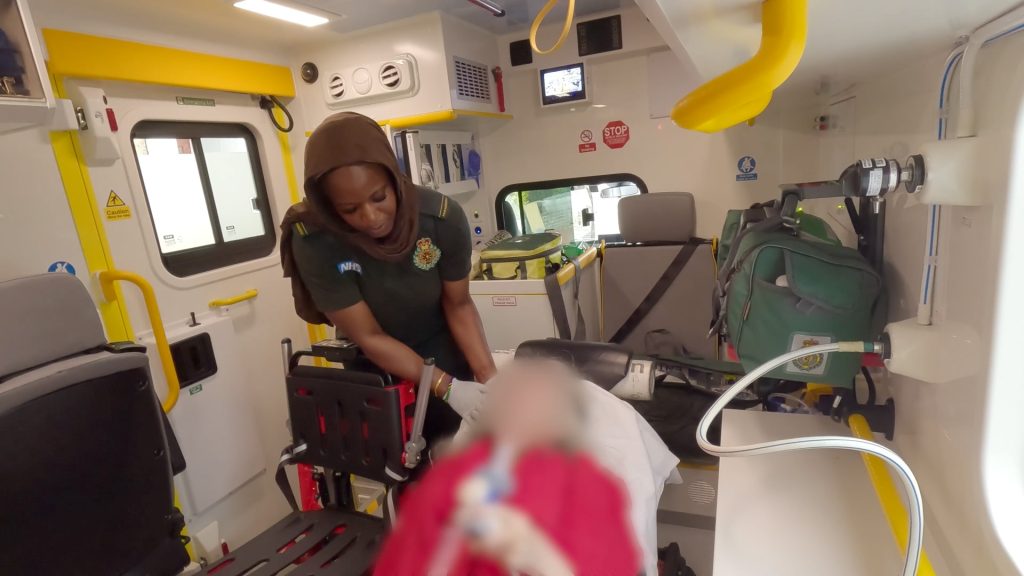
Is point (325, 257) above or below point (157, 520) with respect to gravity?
above

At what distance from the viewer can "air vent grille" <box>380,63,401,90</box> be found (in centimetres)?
285

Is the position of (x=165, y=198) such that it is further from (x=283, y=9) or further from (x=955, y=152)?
(x=955, y=152)

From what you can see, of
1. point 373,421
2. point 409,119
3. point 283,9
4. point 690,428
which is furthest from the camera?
point 409,119

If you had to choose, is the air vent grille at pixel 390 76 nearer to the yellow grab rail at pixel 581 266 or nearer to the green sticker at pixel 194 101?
the green sticker at pixel 194 101

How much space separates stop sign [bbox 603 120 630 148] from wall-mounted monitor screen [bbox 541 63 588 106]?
0.25 metres

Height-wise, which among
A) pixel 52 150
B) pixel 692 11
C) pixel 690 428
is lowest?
pixel 690 428

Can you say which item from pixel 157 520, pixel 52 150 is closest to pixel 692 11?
pixel 157 520

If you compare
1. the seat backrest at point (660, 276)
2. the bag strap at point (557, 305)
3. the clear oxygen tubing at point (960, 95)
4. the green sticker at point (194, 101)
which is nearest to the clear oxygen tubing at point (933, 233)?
the clear oxygen tubing at point (960, 95)

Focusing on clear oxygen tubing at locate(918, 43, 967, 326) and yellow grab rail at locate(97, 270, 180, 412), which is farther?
yellow grab rail at locate(97, 270, 180, 412)

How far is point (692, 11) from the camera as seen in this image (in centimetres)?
65

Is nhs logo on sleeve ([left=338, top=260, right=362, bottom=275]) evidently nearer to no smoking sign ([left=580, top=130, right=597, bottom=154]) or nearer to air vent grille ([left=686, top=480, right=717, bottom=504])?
air vent grille ([left=686, top=480, right=717, bottom=504])

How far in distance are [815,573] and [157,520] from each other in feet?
6.03

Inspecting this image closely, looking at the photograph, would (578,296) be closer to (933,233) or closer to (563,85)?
(563,85)

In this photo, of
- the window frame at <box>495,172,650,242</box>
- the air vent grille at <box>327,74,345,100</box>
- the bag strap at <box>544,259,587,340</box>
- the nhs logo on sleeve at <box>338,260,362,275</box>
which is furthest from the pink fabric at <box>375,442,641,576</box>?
the window frame at <box>495,172,650,242</box>
